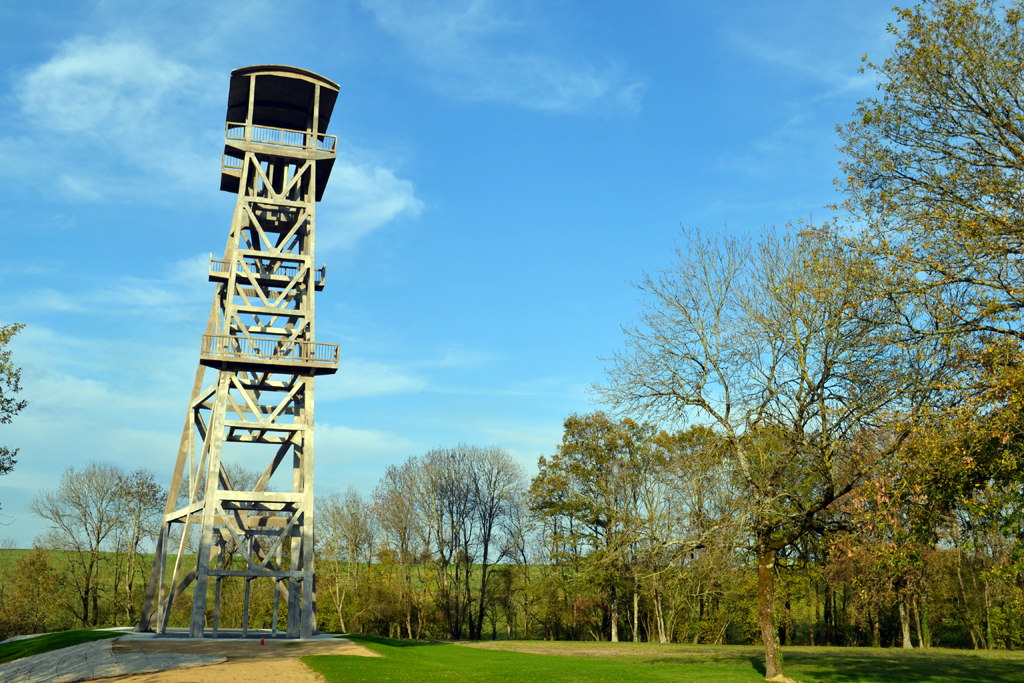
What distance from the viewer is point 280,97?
113 feet

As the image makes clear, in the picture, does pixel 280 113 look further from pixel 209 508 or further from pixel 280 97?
pixel 209 508

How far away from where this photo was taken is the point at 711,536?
17.9 metres

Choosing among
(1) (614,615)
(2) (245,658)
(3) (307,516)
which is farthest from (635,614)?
(2) (245,658)

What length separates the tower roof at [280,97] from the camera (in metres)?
32.4

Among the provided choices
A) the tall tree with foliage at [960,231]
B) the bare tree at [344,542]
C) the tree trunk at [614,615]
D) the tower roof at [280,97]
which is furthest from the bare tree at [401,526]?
the tall tree with foliage at [960,231]

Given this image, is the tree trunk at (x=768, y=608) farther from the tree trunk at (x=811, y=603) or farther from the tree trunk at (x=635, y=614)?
the tree trunk at (x=811, y=603)

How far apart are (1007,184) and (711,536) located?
9670 mm

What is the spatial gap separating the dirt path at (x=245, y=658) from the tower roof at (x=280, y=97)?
870 inches

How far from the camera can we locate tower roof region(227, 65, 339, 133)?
3238 cm

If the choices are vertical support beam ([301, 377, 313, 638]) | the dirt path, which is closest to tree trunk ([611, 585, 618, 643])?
vertical support beam ([301, 377, 313, 638])

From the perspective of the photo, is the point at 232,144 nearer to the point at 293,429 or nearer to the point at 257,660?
the point at 293,429

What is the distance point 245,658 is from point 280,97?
24435 mm

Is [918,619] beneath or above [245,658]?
beneath

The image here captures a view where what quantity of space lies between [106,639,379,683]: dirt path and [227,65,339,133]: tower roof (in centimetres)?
2209
